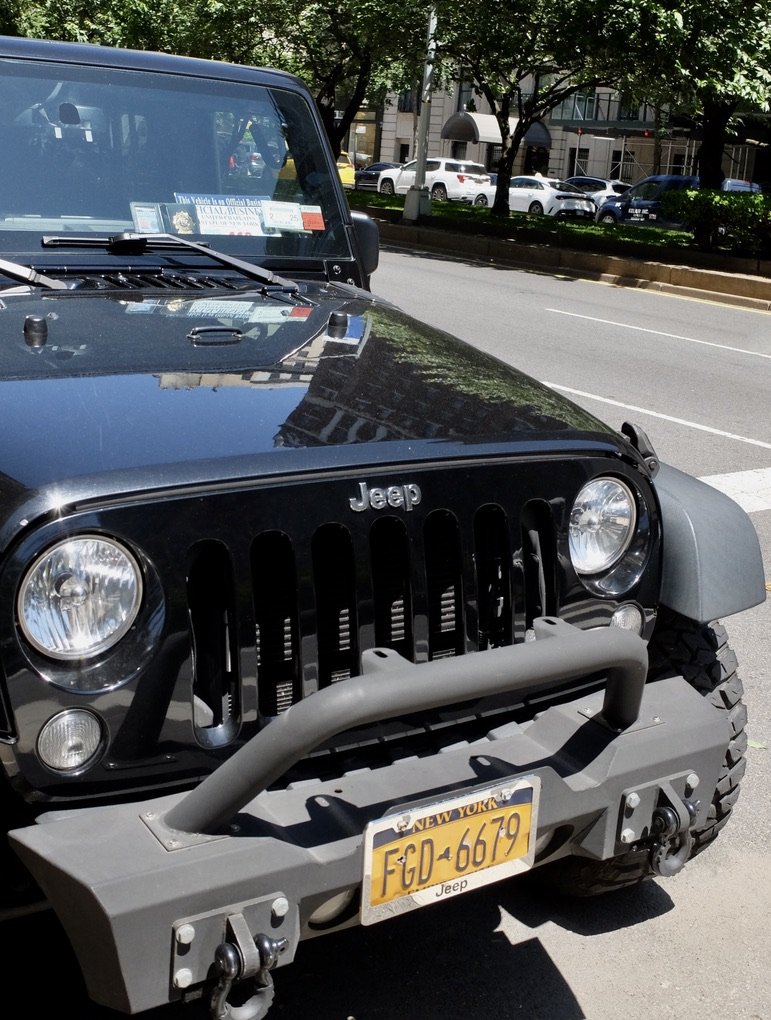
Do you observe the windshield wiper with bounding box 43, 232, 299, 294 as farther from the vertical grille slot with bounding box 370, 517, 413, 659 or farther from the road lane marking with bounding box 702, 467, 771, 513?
the road lane marking with bounding box 702, 467, 771, 513

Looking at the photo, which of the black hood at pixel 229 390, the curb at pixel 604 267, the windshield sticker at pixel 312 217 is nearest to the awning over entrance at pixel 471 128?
the curb at pixel 604 267

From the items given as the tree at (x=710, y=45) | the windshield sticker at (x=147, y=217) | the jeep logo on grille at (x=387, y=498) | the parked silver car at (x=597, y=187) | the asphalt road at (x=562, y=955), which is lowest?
the asphalt road at (x=562, y=955)

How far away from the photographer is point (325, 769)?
2258 mm

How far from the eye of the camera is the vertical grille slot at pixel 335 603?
2211 mm

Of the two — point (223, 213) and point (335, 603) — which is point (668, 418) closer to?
point (223, 213)

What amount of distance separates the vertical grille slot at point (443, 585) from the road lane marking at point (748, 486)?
14.3 ft

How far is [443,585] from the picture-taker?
2367 millimetres

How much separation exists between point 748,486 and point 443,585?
16.0 ft

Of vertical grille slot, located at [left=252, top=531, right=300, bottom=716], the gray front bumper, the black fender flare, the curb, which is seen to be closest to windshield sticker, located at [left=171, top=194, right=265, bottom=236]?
the black fender flare

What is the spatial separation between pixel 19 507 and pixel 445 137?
50.5m

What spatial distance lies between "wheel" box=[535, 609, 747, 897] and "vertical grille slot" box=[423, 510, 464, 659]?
0.71 metres

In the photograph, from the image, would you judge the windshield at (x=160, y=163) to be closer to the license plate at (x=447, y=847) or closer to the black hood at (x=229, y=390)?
the black hood at (x=229, y=390)

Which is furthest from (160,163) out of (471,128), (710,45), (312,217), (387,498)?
(471,128)

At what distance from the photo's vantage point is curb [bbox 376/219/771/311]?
17.4 meters
